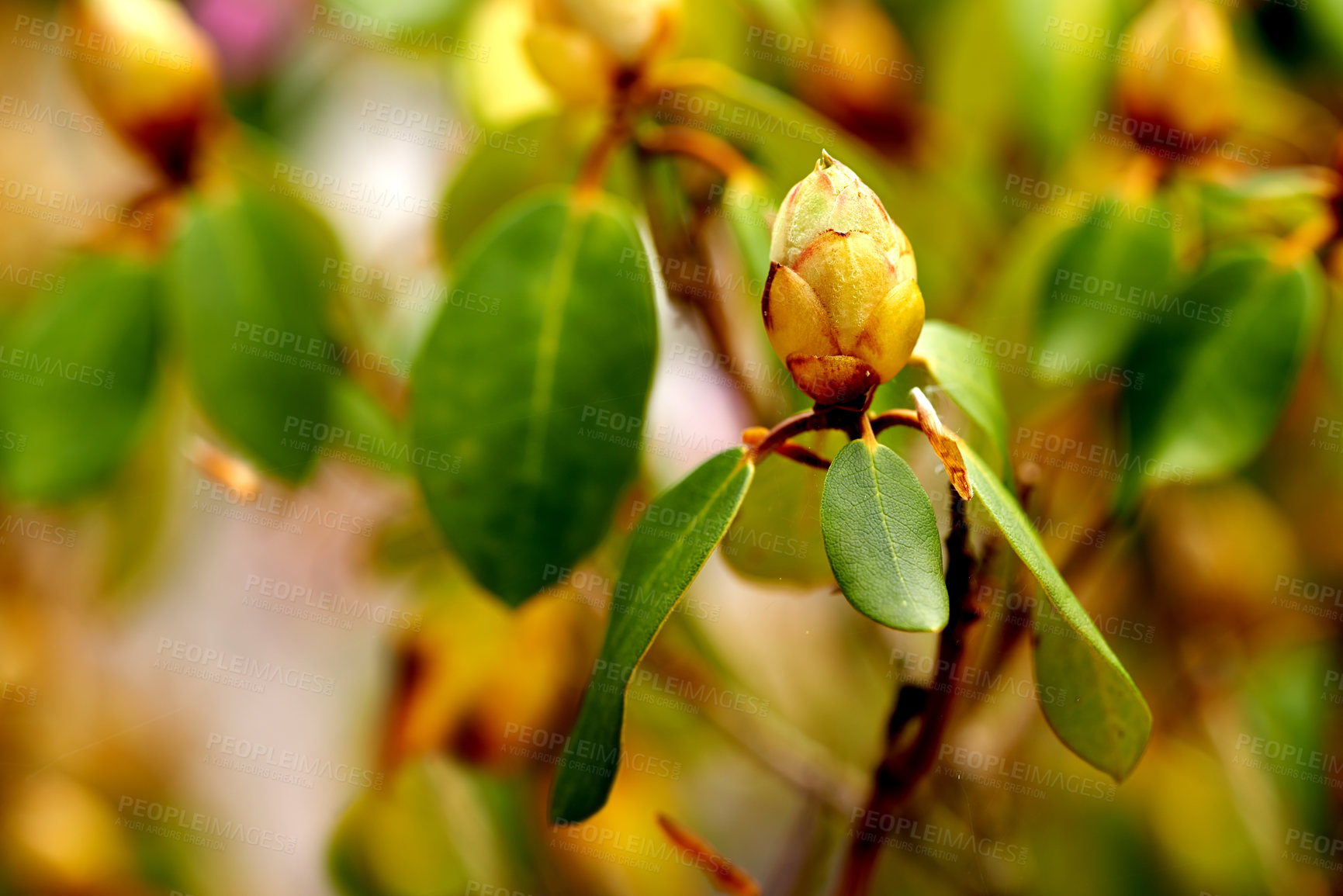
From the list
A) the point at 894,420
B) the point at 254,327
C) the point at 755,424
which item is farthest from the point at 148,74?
the point at 894,420

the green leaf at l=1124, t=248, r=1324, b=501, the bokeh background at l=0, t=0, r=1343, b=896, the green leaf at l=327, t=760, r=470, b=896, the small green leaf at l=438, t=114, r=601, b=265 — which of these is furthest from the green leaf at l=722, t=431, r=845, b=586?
the green leaf at l=327, t=760, r=470, b=896

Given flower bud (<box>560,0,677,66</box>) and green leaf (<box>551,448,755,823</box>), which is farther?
flower bud (<box>560,0,677,66</box>)

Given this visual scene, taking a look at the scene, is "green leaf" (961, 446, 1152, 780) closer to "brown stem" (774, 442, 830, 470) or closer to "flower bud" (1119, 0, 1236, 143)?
"brown stem" (774, 442, 830, 470)

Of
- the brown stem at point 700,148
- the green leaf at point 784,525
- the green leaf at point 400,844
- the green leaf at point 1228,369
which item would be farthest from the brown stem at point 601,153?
the green leaf at point 400,844

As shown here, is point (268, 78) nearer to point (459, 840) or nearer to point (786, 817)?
point (459, 840)

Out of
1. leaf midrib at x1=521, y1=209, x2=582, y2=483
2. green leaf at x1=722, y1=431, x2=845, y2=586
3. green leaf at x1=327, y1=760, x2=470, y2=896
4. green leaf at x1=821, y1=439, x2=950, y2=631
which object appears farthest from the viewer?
green leaf at x1=327, y1=760, x2=470, y2=896

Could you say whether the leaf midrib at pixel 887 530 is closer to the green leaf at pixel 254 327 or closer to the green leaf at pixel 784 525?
the green leaf at pixel 784 525

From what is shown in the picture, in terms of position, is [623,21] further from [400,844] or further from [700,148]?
[400,844]

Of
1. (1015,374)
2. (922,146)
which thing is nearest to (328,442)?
(1015,374)
